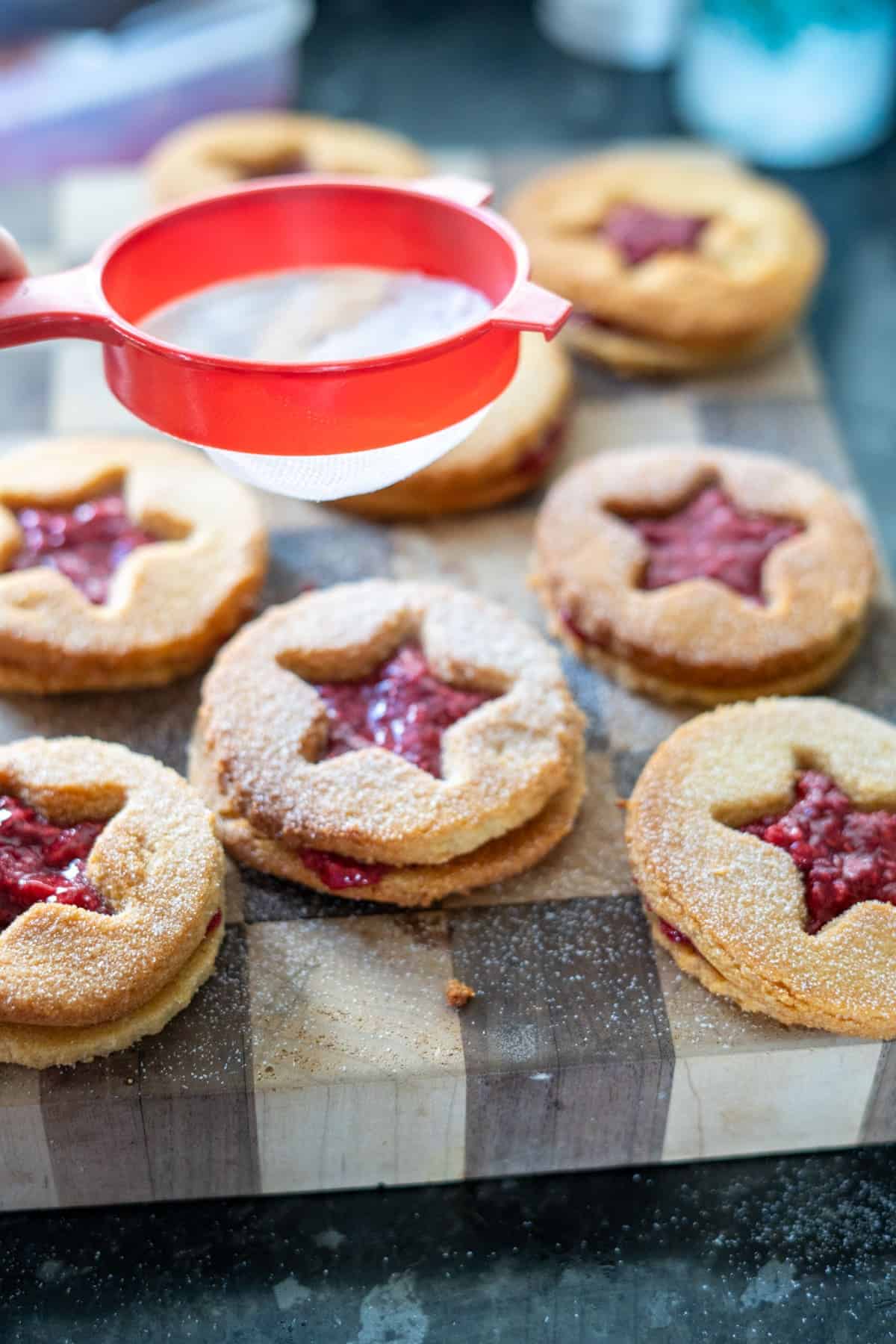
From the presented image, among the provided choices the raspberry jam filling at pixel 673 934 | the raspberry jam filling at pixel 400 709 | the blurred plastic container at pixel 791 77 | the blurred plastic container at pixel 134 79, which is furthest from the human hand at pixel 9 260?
the blurred plastic container at pixel 791 77

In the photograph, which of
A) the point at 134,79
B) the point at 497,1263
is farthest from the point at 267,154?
the point at 497,1263

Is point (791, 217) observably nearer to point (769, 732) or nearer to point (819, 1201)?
point (769, 732)

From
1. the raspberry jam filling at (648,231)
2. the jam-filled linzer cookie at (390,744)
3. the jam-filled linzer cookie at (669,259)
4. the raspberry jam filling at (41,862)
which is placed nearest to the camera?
the raspberry jam filling at (41,862)

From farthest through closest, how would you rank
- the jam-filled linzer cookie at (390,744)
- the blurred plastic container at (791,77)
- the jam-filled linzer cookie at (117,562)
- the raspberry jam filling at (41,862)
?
1. the blurred plastic container at (791,77)
2. the jam-filled linzer cookie at (117,562)
3. the jam-filled linzer cookie at (390,744)
4. the raspberry jam filling at (41,862)

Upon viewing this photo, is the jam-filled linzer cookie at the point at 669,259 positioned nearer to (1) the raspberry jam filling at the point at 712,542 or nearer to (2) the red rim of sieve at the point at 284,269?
(1) the raspberry jam filling at the point at 712,542

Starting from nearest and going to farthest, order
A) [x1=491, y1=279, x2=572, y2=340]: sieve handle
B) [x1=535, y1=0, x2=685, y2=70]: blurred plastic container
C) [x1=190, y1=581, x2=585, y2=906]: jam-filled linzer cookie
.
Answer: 1. [x1=491, y1=279, x2=572, y2=340]: sieve handle
2. [x1=190, y1=581, x2=585, y2=906]: jam-filled linzer cookie
3. [x1=535, y1=0, x2=685, y2=70]: blurred plastic container

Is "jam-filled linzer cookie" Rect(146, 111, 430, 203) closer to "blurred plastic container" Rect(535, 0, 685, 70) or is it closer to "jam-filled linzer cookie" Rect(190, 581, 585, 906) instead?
"blurred plastic container" Rect(535, 0, 685, 70)

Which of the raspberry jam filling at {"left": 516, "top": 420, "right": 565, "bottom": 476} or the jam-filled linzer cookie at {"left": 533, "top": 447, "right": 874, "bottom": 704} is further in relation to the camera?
the raspberry jam filling at {"left": 516, "top": 420, "right": 565, "bottom": 476}

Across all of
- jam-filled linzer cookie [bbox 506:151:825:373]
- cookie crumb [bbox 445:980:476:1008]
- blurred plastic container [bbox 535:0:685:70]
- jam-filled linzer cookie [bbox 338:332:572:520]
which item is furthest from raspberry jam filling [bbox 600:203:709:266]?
cookie crumb [bbox 445:980:476:1008]
